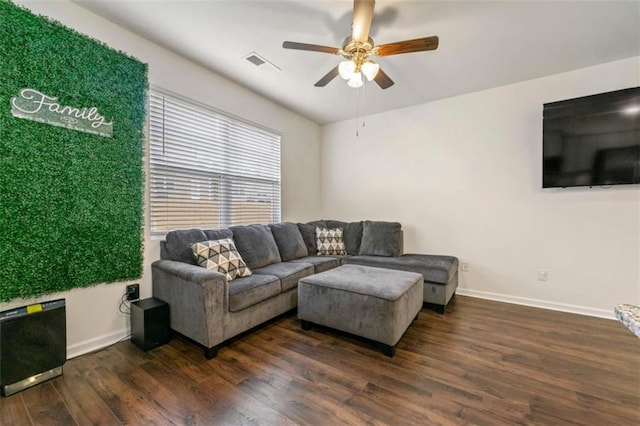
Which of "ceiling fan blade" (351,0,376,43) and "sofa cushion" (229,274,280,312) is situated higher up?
"ceiling fan blade" (351,0,376,43)

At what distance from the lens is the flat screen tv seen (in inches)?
101

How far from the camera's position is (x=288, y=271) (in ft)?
9.20

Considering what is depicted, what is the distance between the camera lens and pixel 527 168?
315cm

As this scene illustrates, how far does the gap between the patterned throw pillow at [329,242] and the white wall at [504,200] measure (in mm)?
709

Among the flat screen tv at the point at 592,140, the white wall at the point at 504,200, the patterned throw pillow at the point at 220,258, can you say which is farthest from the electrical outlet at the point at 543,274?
the patterned throw pillow at the point at 220,258

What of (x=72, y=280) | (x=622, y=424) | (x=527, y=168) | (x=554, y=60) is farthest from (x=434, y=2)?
(x=72, y=280)

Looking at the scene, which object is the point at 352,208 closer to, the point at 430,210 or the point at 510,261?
the point at 430,210

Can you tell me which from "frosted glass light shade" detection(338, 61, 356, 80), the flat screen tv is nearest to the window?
"frosted glass light shade" detection(338, 61, 356, 80)

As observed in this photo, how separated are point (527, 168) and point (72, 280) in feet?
15.1

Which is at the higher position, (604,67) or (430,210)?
(604,67)

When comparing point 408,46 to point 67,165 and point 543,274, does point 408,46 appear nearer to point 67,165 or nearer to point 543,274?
point 67,165

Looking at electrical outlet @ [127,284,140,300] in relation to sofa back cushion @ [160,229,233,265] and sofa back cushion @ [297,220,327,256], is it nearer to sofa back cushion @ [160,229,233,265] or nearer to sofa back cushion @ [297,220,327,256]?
sofa back cushion @ [160,229,233,265]

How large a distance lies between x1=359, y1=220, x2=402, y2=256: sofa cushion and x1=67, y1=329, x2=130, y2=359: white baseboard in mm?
2809

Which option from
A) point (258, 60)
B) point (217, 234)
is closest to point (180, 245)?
point (217, 234)
